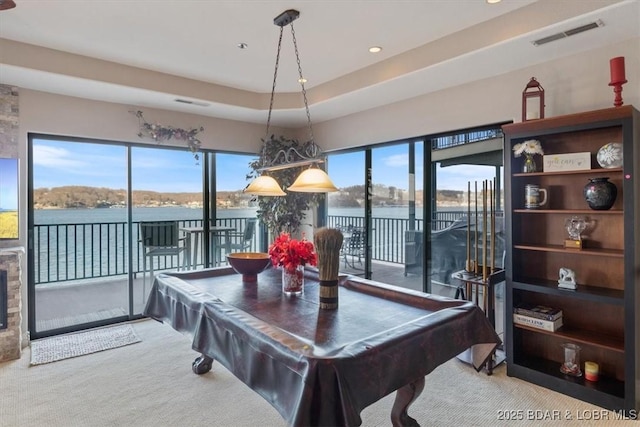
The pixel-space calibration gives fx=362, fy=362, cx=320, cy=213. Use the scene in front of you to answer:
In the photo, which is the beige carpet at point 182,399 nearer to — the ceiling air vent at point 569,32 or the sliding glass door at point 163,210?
the sliding glass door at point 163,210

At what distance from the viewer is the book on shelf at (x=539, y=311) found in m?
2.95

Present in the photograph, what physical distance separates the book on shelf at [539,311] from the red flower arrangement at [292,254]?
6.22ft

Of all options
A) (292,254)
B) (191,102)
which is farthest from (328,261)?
(191,102)

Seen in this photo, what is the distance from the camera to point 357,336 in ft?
5.85

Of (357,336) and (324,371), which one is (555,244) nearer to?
(357,336)

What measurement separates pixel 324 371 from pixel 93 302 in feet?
15.3

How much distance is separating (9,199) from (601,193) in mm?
5238

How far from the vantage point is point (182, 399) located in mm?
2750

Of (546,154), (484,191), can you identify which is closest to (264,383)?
(484,191)

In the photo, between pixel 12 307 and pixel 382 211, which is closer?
pixel 12 307

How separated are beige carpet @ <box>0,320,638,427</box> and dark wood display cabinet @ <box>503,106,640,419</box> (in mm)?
256

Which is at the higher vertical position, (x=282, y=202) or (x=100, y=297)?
(x=282, y=202)

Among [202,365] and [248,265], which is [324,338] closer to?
[248,265]

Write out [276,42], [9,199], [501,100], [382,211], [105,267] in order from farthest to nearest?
[105,267], [382,211], [9,199], [501,100], [276,42]
